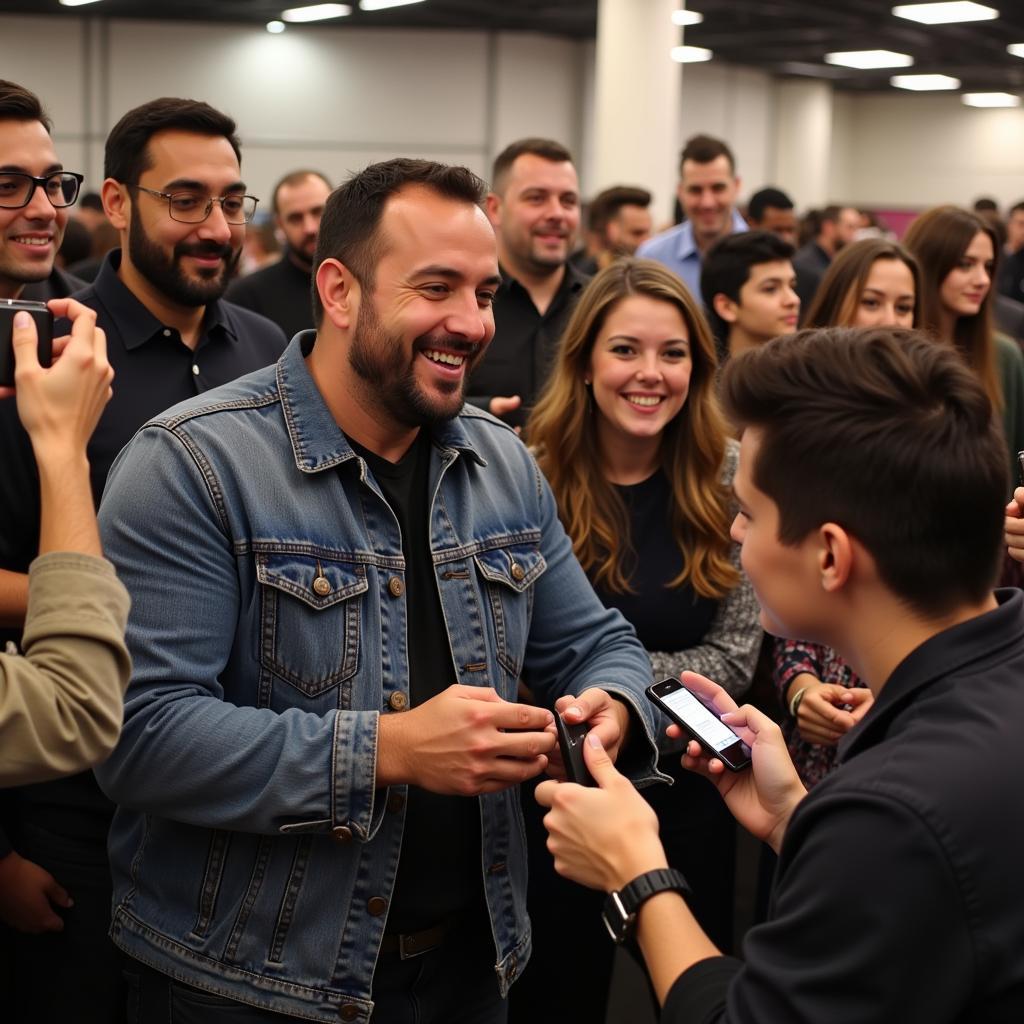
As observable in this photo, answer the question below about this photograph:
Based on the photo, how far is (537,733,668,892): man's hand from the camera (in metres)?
1.39

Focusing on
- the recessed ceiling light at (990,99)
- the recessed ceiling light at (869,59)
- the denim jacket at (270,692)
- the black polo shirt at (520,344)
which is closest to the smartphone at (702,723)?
the denim jacket at (270,692)

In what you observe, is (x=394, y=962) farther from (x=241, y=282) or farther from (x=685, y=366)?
(x=241, y=282)

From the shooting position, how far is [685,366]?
285cm

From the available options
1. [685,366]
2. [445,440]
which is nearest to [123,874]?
[445,440]

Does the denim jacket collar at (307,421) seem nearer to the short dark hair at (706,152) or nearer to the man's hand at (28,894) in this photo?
the man's hand at (28,894)

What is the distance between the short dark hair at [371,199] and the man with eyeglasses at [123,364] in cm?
74

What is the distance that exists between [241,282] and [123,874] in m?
3.28

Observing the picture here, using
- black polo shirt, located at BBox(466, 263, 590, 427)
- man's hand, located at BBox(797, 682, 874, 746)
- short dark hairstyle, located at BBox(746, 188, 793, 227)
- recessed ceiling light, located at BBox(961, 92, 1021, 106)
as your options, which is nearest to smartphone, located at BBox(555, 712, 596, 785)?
man's hand, located at BBox(797, 682, 874, 746)

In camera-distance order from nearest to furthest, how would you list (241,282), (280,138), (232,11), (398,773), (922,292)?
(398,773), (922,292), (241,282), (232,11), (280,138)

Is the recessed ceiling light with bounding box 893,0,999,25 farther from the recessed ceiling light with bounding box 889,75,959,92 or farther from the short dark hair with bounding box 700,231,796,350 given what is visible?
the short dark hair with bounding box 700,231,796,350

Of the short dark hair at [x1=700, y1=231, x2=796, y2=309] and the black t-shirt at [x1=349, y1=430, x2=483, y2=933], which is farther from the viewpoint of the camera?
the short dark hair at [x1=700, y1=231, x2=796, y2=309]

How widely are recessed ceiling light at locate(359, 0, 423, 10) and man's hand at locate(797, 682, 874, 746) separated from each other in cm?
1138

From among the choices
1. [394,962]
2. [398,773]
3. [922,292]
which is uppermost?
[922,292]

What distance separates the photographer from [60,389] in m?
1.43
